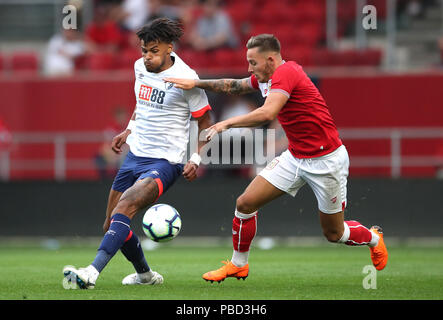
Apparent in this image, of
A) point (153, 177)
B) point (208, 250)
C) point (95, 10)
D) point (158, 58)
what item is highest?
point (95, 10)

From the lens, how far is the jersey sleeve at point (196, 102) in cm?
898

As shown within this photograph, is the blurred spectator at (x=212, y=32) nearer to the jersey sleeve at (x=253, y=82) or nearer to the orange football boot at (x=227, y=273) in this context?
the jersey sleeve at (x=253, y=82)

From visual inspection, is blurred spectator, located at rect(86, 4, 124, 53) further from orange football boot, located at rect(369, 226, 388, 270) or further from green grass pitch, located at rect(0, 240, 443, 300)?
orange football boot, located at rect(369, 226, 388, 270)

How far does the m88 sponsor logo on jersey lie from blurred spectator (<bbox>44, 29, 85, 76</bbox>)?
10.9m

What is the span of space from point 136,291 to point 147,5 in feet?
43.8

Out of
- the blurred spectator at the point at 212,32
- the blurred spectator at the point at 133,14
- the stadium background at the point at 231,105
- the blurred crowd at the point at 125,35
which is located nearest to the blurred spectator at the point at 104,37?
the blurred crowd at the point at 125,35

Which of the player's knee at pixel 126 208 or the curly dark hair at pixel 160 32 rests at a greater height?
the curly dark hair at pixel 160 32

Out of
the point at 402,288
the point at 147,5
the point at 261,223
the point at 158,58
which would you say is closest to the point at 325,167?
the point at 402,288

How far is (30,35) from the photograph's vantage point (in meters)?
21.9

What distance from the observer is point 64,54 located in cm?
1986

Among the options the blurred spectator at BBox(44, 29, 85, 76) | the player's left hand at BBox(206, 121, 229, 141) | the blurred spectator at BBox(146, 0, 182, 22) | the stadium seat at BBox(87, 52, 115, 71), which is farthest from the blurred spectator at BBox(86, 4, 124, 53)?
the player's left hand at BBox(206, 121, 229, 141)

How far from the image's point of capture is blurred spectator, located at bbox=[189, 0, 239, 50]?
64.8 feet

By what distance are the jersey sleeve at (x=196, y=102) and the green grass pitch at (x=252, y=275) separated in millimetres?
1795
